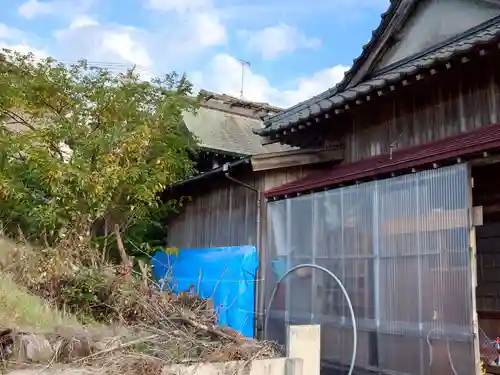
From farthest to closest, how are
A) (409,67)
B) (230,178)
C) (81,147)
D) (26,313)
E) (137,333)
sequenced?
(230,178) < (81,147) < (409,67) < (26,313) < (137,333)

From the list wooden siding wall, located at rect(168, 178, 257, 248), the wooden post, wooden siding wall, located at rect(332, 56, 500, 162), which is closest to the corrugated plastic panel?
wooden siding wall, located at rect(332, 56, 500, 162)

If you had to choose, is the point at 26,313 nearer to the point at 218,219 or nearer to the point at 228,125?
the point at 218,219

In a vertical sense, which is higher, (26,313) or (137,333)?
(26,313)

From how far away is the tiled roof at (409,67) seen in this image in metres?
6.64

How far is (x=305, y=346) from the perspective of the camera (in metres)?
5.98

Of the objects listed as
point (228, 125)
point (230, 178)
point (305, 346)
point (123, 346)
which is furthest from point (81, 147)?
point (228, 125)

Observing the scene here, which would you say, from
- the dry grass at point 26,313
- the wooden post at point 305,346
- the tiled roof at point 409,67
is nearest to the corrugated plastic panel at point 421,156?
the tiled roof at point 409,67

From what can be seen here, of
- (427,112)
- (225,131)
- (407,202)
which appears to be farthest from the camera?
(225,131)

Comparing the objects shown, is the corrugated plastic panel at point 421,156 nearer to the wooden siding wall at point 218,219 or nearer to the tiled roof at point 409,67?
the tiled roof at point 409,67

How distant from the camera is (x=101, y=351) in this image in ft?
19.1

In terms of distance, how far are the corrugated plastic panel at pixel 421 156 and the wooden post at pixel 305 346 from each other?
2371 mm

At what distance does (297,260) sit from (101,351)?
12.0ft

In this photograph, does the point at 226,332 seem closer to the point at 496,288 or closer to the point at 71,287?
the point at 71,287

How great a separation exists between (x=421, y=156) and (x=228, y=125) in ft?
31.8
